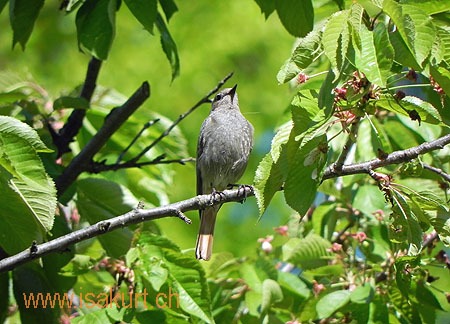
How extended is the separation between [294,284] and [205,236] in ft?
2.99

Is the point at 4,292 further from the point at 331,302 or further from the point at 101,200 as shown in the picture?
the point at 331,302

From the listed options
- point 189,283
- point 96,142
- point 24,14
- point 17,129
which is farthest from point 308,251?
point 24,14

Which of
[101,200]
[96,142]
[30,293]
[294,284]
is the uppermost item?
[96,142]

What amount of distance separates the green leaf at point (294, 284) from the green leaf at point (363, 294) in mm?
347

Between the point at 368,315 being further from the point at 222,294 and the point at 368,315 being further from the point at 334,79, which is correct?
the point at 334,79

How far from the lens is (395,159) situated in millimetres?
2277

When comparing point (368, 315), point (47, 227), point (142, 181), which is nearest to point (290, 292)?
point (368, 315)

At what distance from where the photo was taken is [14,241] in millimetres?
2523

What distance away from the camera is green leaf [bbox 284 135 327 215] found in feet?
7.02

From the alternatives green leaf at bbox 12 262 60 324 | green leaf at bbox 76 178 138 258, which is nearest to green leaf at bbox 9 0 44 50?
green leaf at bbox 76 178 138 258

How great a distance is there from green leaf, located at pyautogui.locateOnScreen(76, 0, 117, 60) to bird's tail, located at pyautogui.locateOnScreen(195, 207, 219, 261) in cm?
120

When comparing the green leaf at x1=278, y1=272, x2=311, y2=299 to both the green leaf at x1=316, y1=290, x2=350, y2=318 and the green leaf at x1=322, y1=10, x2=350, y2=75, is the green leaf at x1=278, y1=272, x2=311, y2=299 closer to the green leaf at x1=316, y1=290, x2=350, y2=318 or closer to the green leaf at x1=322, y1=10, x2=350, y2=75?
the green leaf at x1=316, y1=290, x2=350, y2=318

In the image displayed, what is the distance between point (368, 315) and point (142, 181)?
5.03 ft

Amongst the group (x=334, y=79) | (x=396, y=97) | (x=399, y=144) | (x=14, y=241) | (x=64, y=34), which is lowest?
(x=64, y=34)
